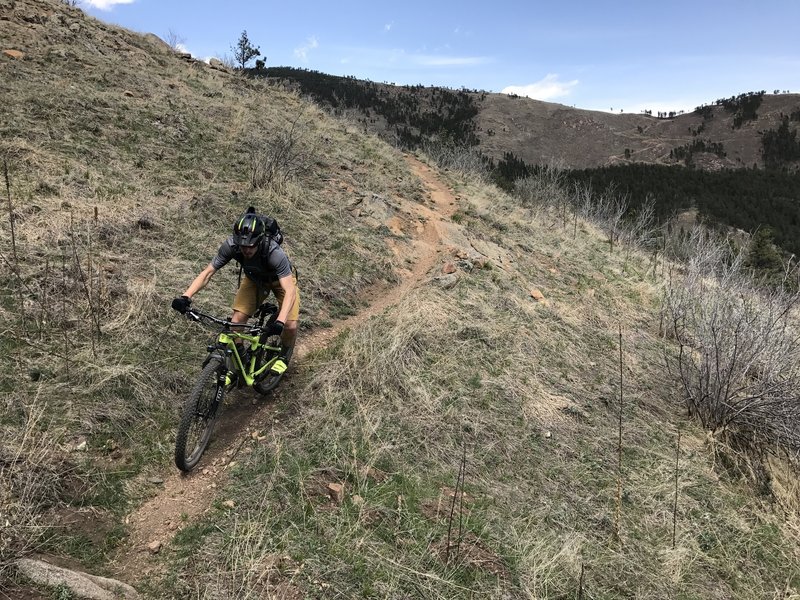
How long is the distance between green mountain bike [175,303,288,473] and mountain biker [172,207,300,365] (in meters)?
0.15

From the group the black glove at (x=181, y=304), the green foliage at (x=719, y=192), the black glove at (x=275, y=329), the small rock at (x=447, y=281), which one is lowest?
the small rock at (x=447, y=281)

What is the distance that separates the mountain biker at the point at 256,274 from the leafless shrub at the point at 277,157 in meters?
5.62

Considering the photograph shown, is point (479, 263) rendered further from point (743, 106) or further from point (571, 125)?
point (743, 106)

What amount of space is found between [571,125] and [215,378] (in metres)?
Result: 107

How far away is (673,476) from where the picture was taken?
4676mm

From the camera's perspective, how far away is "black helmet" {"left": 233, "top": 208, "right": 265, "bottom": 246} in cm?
414

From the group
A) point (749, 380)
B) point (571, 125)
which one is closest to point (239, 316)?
point (749, 380)

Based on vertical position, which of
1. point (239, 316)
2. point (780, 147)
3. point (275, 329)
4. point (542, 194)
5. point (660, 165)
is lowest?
point (239, 316)

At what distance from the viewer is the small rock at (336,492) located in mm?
3634

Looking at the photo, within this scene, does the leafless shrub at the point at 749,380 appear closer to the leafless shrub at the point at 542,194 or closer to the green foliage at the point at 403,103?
the leafless shrub at the point at 542,194

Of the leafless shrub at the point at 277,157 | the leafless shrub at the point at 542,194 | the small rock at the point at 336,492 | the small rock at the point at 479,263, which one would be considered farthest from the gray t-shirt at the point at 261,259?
the leafless shrub at the point at 542,194

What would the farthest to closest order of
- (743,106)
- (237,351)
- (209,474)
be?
(743,106), (237,351), (209,474)

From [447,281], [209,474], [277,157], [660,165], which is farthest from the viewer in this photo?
[660,165]

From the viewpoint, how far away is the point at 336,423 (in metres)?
4.49
